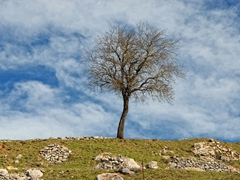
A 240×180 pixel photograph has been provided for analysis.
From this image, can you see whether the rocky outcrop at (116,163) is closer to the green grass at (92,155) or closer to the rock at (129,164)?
the rock at (129,164)

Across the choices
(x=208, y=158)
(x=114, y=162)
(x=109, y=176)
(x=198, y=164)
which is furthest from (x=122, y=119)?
(x=109, y=176)

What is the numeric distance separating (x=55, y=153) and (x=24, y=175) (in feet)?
24.3

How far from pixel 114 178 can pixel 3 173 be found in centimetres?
744

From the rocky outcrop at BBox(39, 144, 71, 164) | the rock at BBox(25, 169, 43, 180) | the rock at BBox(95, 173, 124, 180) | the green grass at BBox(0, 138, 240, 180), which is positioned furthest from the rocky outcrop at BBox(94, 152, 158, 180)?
the rock at BBox(25, 169, 43, 180)

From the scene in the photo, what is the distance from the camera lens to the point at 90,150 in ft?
104

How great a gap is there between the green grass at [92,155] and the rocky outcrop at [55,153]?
1.58ft

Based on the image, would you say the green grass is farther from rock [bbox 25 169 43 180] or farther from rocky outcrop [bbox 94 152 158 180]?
rocky outcrop [bbox 94 152 158 180]

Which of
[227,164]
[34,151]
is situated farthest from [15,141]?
[227,164]

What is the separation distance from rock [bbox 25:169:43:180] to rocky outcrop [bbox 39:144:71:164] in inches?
224

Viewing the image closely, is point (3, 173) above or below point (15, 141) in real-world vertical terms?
below

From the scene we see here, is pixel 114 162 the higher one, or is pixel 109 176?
pixel 114 162

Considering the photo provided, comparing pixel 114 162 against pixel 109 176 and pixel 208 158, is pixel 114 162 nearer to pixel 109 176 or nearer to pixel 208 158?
pixel 109 176

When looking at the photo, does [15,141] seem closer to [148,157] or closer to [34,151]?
[34,151]

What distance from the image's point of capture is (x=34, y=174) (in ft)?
75.7
